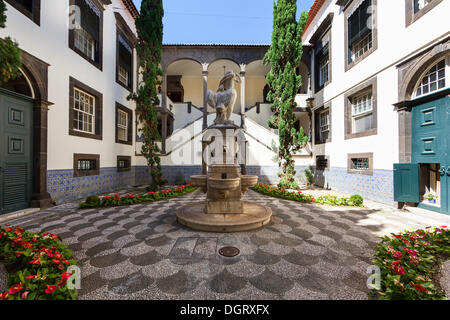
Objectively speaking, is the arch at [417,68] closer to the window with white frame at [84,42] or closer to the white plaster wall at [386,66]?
the white plaster wall at [386,66]

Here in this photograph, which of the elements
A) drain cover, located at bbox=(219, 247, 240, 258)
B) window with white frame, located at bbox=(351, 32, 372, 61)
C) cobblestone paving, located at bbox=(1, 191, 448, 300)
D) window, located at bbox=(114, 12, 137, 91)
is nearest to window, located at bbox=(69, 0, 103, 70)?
→ window, located at bbox=(114, 12, 137, 91)

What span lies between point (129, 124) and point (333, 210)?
464 inches

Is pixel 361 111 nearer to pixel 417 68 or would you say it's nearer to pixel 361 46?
pixel 417 68

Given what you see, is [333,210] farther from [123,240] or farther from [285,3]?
[285,3]

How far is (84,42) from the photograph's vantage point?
795 cm

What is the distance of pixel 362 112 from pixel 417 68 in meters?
2.50

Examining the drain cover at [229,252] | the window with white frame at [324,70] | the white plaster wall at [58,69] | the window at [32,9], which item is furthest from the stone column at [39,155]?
the window with white frame at [324,70]

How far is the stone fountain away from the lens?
3883mm

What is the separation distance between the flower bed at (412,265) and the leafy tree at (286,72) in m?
6.22

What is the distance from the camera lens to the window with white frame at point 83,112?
7.30 meters

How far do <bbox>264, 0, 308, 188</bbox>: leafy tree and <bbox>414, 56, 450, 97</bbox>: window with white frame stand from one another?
13.9 ft

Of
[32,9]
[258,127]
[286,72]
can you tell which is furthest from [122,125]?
[286,72]
